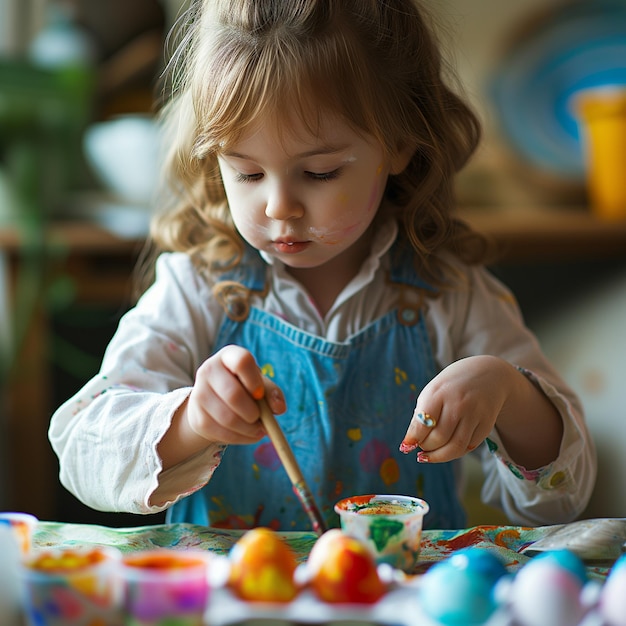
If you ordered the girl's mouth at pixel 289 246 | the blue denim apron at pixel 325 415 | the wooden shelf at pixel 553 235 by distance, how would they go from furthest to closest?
the wooden shelf at pixel 553 235, the blue denim apron at pixel 325 415, the girl's mouth at pixel 289 246

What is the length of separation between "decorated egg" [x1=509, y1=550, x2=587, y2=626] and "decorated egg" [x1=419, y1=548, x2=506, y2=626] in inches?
0.6

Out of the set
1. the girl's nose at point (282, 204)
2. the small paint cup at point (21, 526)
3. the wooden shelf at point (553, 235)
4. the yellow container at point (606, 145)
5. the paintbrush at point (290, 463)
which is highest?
the yellow container at point (606, 145)

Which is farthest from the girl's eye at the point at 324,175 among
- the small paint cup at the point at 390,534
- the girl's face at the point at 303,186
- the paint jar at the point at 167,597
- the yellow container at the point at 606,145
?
the yellow container at the point at 606,145

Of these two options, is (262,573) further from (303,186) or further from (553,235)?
(553,235)

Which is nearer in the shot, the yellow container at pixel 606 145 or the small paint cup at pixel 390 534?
the small paint cup at pixel 390 534

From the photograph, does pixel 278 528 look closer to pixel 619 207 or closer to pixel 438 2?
pixel 438 2

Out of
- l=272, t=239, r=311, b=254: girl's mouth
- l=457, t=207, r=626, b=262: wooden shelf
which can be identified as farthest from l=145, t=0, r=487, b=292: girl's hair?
l=457, t=207, r=626, b=262: wooden shelf

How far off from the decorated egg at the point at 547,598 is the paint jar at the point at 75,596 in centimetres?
22

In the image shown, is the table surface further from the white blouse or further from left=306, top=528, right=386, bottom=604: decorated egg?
left=306, top=528, right=386, bottom=604: decorated egg

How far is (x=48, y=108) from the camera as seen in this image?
1802 millimetres

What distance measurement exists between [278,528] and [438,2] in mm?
589

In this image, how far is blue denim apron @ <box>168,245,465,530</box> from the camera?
95 centimetres

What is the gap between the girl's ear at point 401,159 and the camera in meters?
0.90

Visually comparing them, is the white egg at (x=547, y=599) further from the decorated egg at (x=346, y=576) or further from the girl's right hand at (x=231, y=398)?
the girl's right hand at (x=231, y=398)
